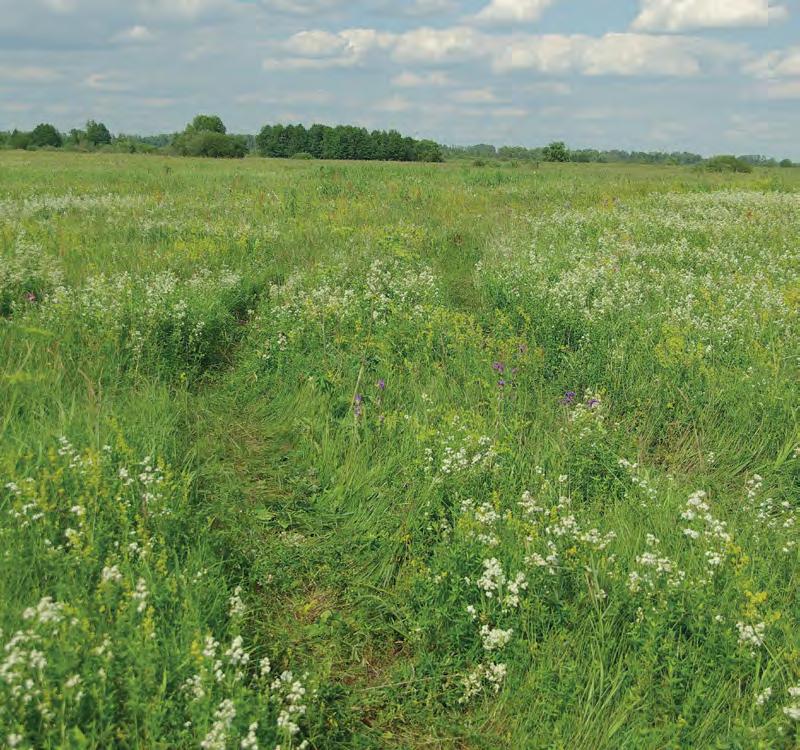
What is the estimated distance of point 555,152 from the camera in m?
66.4

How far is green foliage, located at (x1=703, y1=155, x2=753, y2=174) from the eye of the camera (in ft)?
145

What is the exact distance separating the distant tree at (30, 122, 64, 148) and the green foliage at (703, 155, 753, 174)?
79.3 m

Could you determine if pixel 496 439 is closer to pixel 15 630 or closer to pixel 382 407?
pixel 382 407

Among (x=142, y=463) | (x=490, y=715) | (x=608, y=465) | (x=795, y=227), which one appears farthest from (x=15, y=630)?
(x=795, y=227)

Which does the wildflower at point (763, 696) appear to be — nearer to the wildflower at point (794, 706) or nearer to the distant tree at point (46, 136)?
the wildflower at point (794, 706)

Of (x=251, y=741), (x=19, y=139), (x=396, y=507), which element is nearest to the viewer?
(x=251, y=741)

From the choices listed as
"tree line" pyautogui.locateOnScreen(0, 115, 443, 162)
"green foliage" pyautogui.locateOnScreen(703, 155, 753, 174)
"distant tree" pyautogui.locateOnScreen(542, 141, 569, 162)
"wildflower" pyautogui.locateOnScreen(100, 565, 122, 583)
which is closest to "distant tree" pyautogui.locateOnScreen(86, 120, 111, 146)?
"tree line" pyautogui.locateOnScreen(0, 115, 443, 162)

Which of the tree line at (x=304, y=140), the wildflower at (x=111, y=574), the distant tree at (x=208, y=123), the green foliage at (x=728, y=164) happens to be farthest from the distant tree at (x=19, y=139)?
the wildflower at (x=111, y=574)

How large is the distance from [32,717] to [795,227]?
15.3 metres

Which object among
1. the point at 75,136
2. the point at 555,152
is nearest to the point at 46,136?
the point at 75,136

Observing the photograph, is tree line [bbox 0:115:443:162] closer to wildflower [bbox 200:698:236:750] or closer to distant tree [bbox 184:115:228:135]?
distant tree [bbox 184:115:228:135]

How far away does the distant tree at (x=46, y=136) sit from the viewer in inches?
3329

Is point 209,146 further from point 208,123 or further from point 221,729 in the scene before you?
point 221,729

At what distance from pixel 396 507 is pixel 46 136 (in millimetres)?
101536
